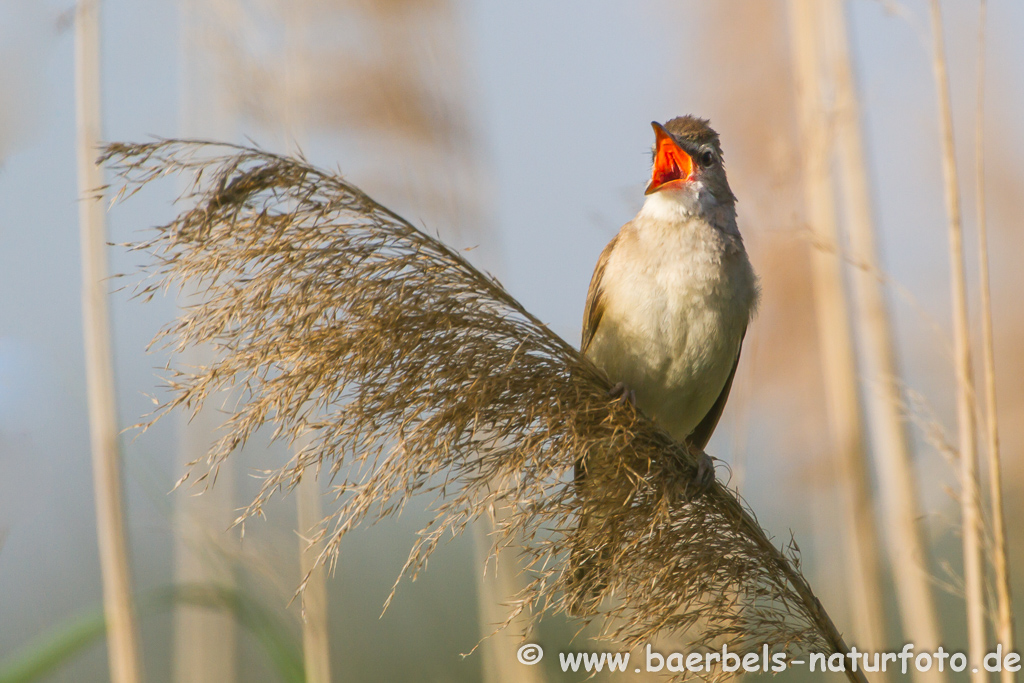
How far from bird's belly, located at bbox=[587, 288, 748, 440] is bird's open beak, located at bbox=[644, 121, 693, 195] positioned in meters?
0.39

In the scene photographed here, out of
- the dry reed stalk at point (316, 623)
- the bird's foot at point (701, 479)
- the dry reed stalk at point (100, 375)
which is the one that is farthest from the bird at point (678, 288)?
the dry reed stalk at point (100, 375)

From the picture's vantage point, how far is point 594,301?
287cm

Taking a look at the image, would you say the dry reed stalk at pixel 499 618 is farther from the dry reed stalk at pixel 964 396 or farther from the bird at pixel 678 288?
the dry reed stalk at pixel 964 396

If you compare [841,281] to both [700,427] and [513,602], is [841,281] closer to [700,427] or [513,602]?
[700,427]

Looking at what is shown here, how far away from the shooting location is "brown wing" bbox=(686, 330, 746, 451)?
301cm

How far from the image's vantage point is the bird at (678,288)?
2568mm

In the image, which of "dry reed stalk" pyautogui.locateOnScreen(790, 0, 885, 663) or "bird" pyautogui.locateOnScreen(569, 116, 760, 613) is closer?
"bird" pyautogui.locateOnScreen(569, 116, 760, 613)

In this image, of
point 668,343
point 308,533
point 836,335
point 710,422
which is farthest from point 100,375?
point 836,335

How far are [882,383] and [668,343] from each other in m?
0.76

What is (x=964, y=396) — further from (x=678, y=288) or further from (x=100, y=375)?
(x=100, y=375)

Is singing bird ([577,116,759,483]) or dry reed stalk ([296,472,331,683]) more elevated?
singing bird ([577,116,759,483])

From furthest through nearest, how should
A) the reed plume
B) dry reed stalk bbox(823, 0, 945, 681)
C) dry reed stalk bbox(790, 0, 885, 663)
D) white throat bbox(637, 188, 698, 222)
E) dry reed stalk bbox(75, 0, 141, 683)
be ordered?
dry reed stalk bbox(790, 0, 885, 663)
dry reed stalk bbox(823, 0, 945, 681)
white throat bbox(637, 188, 698, 222)
dry reed stalk bbox(75, 0, 141, 683)
the reed plume

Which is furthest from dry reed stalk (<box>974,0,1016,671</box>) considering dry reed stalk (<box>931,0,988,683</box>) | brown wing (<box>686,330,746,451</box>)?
brown wing (<box>686,330,746,451</box>)

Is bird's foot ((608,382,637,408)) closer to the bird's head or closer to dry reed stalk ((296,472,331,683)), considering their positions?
the bird's head
